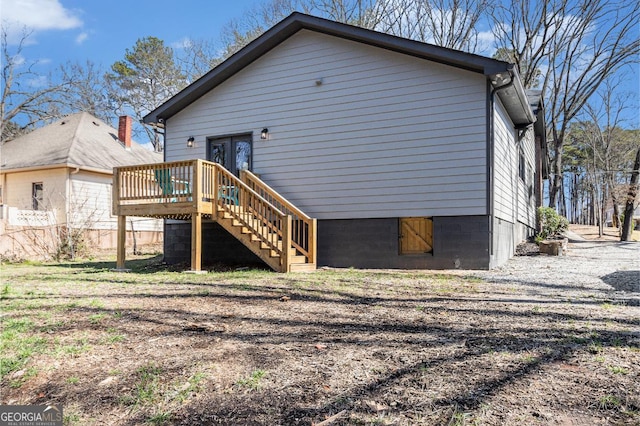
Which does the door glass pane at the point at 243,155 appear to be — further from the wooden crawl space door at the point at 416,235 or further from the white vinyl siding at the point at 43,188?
the white vinyl siding at the point at 43,188

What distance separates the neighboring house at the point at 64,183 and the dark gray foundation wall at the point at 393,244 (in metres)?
8.76

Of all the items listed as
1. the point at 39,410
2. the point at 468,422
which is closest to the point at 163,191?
the point at 39,410

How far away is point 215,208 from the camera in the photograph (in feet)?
27.9

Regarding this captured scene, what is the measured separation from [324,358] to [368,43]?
7.95 metres

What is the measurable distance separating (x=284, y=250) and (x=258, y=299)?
2.92 m

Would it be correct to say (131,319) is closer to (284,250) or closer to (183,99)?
(284,250)

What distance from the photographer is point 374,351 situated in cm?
308

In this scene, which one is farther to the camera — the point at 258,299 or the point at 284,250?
the point at 284,250

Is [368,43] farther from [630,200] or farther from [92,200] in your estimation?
[630,200]

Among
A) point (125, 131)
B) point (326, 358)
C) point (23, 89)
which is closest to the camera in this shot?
point (326, 358)

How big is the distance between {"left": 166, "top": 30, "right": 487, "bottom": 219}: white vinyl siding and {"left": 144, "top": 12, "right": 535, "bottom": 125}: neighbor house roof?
0.55ft

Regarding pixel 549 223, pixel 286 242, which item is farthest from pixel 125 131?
pixel 549 223

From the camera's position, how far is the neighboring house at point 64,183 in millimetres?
13727

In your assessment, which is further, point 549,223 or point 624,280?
point 549,223
